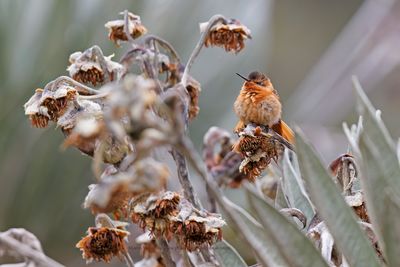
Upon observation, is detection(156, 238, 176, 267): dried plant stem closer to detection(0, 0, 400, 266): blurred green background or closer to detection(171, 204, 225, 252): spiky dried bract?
detection(171, 204, 225, 252): spiky dried bract

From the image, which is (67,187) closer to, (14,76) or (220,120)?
(14,76)

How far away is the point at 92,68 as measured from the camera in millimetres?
922

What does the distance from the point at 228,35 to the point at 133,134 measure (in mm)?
534

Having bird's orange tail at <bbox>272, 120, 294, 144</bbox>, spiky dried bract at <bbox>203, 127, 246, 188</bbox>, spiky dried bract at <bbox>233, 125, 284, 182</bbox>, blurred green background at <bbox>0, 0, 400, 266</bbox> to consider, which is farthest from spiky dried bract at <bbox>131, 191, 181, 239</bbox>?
blurred green background at <bbox>0, 0, 400, 266</bbox>

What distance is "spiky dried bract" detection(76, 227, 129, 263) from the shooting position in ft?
2.73

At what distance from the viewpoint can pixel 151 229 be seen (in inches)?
31.3

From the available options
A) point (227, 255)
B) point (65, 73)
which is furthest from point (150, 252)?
point (65, 73)

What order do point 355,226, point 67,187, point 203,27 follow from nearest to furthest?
1. point 355,226
2. point 203,27
3. point 67,187

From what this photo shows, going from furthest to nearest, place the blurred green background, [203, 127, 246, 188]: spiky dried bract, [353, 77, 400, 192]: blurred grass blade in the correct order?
the blurred green background → [203, 127, 246, 188]: spiky dried bract → [353, 77, 400, 192]: blurred grass blade

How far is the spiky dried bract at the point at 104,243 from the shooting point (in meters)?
0.83

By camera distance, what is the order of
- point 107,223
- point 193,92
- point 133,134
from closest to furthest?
point 133,134
point 107,223
point 193,92

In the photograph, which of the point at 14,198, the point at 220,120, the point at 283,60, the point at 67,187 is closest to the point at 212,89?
the point at 220,120

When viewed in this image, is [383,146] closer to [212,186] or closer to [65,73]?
[212,186]

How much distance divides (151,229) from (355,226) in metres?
0.22
